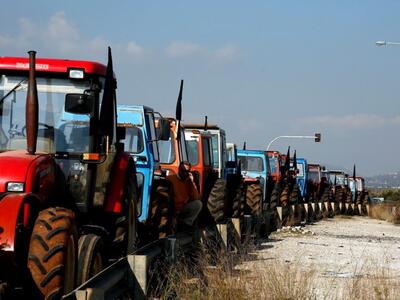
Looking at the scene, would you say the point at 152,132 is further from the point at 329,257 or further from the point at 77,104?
the point at 329,257

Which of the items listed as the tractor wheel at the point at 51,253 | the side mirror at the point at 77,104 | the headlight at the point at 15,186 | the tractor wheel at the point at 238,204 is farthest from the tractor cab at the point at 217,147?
the tractor wheel at the point at 51,253

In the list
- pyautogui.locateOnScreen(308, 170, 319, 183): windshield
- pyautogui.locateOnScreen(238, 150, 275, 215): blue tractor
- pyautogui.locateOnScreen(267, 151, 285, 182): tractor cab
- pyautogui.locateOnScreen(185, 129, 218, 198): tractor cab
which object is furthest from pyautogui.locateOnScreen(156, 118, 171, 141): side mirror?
pyautogui.locateOnScreen(308, 170, 319, 183): windshield

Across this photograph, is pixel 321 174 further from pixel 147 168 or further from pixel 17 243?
pixel 17 243

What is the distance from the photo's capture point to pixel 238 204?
61.0ft

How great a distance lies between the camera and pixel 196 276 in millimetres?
9406

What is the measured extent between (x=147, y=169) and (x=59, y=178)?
152 inches

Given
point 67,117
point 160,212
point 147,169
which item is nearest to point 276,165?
point 160,212

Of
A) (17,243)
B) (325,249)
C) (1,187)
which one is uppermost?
(1,187)

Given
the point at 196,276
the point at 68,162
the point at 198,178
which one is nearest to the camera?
the point at 68,162

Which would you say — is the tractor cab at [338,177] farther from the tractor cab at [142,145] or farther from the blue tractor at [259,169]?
the tractor cab at [142,145]

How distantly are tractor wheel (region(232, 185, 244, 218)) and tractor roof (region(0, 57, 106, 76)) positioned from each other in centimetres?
1090

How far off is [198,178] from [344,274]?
536 cm

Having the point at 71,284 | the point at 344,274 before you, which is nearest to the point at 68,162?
the point at 71,284

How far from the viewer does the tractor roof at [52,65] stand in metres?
7.96
